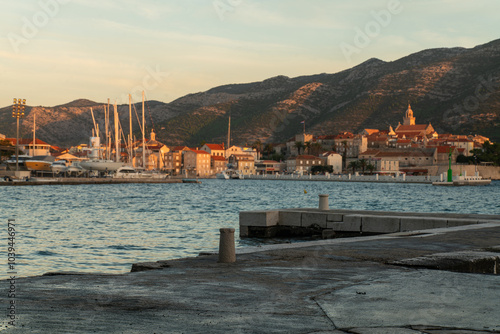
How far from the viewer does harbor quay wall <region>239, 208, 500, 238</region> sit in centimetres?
1922

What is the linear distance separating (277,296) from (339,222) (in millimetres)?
14263

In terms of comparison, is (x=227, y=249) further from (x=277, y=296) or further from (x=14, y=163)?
(x=14, y=163)

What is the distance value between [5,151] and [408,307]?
468ft

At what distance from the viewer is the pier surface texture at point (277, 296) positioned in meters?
5.49

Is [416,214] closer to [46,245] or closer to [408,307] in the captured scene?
[46,245]

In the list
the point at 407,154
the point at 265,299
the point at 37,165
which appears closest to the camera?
the point at 265,299

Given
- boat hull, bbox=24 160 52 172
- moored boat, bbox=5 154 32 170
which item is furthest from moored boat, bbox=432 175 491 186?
moored boat, bbox=5 154 32 170

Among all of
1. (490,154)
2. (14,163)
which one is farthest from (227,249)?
(490,154)

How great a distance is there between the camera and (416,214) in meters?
21.4

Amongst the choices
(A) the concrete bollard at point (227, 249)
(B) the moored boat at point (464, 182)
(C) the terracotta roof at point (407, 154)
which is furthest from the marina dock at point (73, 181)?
(A) the concrete bollard at point (227, 249)

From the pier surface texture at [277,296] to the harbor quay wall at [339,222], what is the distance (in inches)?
335

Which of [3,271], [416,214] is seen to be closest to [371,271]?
[3,271]

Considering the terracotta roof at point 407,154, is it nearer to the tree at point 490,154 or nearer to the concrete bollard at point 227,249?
the tree at point 490,154

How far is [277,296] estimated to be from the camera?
6.91 meters
